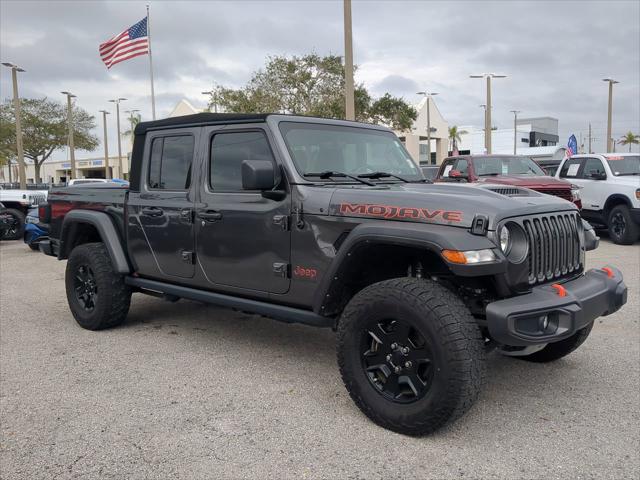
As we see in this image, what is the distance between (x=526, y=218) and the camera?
3.15m

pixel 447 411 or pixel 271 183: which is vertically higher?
pixel 271 183

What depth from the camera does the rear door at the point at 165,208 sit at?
446 centimetres

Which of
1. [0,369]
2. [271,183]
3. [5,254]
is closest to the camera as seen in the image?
[271,183]

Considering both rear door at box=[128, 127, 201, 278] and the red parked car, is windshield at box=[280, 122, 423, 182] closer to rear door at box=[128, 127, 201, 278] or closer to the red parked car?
rear door at box=[128, 127, 201, 278]

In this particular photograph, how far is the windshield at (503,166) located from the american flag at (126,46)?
34.5 feet

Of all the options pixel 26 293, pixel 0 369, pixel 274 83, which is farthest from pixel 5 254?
pixel 274 83

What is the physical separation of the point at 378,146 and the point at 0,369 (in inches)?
134

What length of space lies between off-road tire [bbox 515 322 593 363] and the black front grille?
1.93ft

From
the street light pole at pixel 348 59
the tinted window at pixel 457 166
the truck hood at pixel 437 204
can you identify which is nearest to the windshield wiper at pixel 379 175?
the truck hood at pixel 437 204

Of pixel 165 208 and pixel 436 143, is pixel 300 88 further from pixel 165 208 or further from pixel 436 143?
pixel 436 143

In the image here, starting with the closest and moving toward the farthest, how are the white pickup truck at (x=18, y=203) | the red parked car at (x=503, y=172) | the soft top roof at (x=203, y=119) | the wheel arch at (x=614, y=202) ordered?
the soft top roof at (x=203, y=119)
the red parked car at (x=503, y=172)
the wheel arch at (x=614, y=202)
the white pickup truck at (x=18, y=203)

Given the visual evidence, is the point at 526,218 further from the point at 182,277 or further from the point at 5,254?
the point at 5,254

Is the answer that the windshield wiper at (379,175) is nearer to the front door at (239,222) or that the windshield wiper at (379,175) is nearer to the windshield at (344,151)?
the windshield at (344,151)

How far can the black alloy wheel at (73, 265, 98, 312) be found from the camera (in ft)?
17.5
